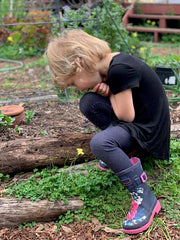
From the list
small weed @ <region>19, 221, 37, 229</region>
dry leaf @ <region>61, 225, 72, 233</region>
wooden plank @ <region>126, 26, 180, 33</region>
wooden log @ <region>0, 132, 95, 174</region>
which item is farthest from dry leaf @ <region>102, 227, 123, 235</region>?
wooden plank @ <region>126, 26, 180, 33</region>

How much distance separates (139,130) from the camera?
6.83ft

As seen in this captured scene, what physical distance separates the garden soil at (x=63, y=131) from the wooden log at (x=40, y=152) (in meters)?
0.10

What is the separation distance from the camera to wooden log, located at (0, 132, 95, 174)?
2.47 m

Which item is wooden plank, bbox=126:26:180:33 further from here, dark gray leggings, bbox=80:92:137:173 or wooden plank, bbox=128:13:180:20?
dark gray leggings, bbox=80:92:137:173

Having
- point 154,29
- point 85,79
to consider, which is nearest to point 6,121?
point 85,79

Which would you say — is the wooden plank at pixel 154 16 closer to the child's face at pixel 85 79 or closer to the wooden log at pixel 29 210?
the child's face at pixel 85 79

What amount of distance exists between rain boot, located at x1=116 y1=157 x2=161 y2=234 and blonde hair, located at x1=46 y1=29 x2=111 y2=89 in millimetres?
687

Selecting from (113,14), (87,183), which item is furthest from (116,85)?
(113,14)

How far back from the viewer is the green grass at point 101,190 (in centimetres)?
214

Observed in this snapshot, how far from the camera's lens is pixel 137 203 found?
2.03 metres

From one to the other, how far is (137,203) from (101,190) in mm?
333

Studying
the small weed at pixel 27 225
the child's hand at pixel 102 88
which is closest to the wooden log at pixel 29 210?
the small weed at pixel 27 225

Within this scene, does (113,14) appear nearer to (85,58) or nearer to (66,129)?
(66,129)

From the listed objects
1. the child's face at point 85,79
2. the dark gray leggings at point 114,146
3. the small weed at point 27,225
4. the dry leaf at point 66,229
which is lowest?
the small weed at point 27,225
